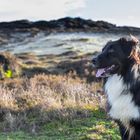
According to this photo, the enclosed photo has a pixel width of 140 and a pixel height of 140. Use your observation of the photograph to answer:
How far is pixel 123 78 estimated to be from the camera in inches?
370

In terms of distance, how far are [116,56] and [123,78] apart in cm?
43

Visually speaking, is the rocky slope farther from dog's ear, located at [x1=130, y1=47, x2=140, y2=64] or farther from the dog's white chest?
dog's ear, located at [x1=130, y1=47, x2=140, y2=64]

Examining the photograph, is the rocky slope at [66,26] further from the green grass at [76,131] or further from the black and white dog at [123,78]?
the black and white dog at [123,78]

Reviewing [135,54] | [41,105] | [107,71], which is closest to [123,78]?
[107,71]

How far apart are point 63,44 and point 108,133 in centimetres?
4910

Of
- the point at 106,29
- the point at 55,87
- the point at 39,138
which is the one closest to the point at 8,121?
the point at 39,138

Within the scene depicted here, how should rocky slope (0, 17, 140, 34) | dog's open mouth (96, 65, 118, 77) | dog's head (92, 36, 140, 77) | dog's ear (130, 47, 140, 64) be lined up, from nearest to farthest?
dog's ear (130, 47, 140, 64) → dog's head (92, 36, 140, 77) → dog's open mouth (96, 65, 118, 77) → rocky slope (0, 17, 140, 34)

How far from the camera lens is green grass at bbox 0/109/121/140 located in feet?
41.1

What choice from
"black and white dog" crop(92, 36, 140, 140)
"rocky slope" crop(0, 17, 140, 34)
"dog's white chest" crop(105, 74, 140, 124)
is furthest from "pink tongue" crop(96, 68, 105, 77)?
"rocky slope" crop(0, 17, 140, 34)

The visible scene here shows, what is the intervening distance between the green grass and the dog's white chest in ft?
8.89

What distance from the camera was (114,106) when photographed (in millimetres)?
9656

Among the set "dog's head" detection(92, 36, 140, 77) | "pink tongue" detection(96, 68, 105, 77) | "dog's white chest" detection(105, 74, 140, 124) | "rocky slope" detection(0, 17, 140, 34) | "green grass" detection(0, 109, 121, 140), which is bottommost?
"rocky slope" detection(0, 17, 140, 34)

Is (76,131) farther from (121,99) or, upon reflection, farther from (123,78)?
(123,78)

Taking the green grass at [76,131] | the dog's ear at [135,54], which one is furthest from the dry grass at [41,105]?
the dog's ear at [135,54]
